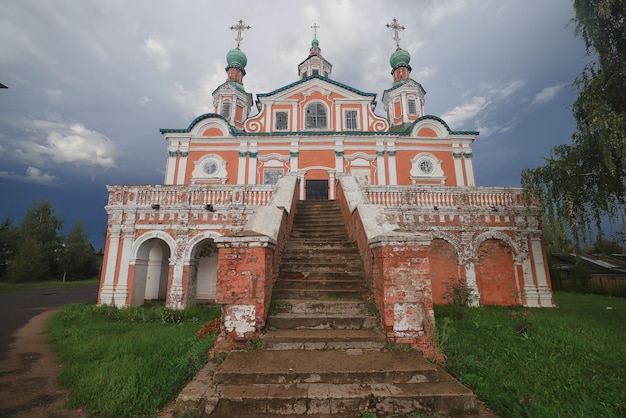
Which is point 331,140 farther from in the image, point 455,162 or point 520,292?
point 520,292

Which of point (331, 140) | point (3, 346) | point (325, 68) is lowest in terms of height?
point (3, 346)

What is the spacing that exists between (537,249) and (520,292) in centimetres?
173

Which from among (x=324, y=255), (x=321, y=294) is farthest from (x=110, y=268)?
(x=321, y=294)

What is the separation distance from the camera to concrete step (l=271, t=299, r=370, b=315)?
4.97m

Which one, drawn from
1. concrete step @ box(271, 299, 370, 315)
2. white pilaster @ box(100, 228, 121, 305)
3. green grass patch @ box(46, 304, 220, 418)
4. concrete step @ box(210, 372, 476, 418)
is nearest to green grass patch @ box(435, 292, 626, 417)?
concrete step @ box(210, 372, 476, 418)

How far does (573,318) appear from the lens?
27.6 feet

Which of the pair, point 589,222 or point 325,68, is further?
point 325,68

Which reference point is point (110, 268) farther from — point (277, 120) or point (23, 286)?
point (23, 286)

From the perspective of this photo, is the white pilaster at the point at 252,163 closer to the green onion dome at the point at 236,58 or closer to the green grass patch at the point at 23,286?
the green onion dome at the point at 236,58

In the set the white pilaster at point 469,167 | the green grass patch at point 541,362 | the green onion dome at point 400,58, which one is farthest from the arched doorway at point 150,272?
the green onion dome at point 400,58

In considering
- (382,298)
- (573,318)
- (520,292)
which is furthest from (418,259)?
(520,292)

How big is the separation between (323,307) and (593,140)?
877cm

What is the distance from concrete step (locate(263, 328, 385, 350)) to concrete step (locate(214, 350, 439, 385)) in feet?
0.89

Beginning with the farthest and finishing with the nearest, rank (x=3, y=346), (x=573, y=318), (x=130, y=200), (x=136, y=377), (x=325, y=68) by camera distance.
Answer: (x=325, y=68)
(x=130, y=200)
(x=573, y=318)
(x=3, y=346)
(x=136, y=377)
